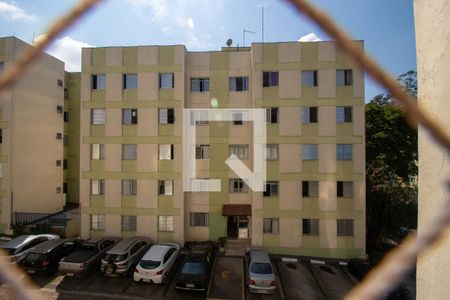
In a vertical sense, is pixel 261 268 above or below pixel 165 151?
below

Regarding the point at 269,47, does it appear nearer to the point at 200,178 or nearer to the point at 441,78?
the point at 200,178

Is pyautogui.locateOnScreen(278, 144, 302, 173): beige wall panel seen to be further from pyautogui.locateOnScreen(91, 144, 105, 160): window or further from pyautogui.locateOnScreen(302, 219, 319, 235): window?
pyautogui.locateOnScreen(91, 144, 105, 160): window

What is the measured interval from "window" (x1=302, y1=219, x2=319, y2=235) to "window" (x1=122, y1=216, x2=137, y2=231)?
11822 millimetres

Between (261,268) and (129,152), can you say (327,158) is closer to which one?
(261,268)

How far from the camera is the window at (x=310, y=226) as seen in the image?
16531mm

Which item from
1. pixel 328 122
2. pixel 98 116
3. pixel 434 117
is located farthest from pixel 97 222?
pixel 434 117

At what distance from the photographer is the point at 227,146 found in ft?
58.6

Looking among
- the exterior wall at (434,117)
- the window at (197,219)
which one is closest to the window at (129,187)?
the window at (197,219)

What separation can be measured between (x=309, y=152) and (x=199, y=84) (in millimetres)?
9298

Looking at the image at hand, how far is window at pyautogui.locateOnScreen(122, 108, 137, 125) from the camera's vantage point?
17.9m

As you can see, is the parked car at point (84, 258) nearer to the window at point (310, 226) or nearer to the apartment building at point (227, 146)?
the apartment building at point (227, 146)

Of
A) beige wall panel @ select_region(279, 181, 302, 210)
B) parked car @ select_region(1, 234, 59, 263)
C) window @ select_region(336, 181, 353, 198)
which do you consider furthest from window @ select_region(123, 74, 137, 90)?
window @ select_region(336, 181, 353, 198)

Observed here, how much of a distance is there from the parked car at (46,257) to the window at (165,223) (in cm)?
558

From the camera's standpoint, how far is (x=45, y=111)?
23.0 meters
